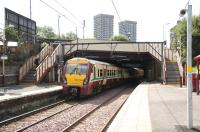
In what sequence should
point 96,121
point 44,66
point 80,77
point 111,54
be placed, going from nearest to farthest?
point 96,121 < point 80,77 < point 44,66 < point 111,54

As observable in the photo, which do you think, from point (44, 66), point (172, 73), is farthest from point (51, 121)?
point (172, 73)

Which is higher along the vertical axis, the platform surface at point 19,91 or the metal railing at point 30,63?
the metal railing at point 30,63

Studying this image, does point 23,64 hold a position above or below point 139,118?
above

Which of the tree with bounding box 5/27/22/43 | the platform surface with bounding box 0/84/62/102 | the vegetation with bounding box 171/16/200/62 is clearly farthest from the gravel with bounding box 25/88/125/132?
the vegetation with bounding box 171/16/200/62

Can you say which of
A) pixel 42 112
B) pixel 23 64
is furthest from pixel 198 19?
pixel 42 112

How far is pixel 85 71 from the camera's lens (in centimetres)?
2327

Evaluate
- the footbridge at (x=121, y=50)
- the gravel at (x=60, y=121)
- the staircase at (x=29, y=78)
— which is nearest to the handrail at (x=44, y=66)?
the staircase at (x=29, y=78)

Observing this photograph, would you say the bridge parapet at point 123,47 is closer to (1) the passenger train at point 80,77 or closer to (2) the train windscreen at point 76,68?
(1) the passenger train at point 80,77

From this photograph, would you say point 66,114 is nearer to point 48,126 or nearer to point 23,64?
point 48,126

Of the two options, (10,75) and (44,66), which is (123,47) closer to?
(44,66)

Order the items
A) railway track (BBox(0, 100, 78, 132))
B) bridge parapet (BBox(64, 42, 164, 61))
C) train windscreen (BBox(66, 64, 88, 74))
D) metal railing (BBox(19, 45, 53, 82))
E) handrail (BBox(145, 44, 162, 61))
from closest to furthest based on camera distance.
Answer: railway track (BBox(0, 100, 78, 132)), train windscreen (BBox(66, 64, 88, 74)), metal railing (BBox(19, 45, 53, 82)), handrail (BBox(145, 44, 162, 61)), bridge parapet (BBox(64, 42, 164, 61))

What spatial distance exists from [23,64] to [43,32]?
291 feet

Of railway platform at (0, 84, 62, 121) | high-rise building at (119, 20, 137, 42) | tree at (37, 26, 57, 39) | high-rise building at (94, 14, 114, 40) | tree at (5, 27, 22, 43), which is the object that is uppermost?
tree at (37, 26, 57, 39)

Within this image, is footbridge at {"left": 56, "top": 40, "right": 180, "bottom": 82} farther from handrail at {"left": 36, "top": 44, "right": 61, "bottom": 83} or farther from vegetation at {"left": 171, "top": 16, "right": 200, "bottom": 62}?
vegetation at {"left": 171, "top": 16, "right": 200, "bottom": 62}
